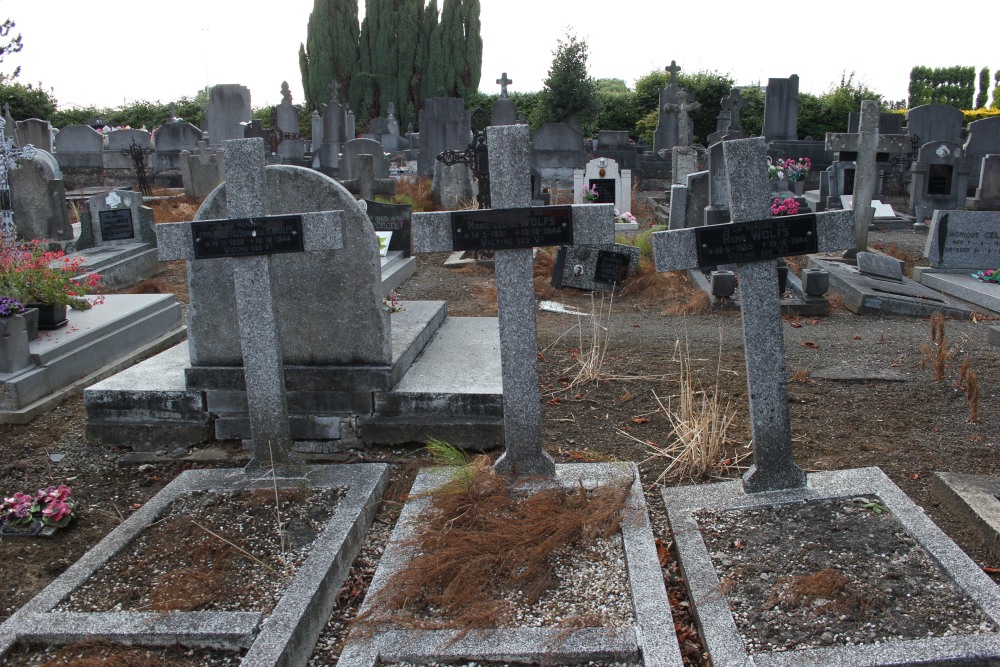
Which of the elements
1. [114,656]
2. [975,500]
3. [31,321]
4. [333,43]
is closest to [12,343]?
[31,321]

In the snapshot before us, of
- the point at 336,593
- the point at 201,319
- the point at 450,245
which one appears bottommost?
the point at 336,593

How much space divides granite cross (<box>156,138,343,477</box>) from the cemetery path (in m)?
0.77

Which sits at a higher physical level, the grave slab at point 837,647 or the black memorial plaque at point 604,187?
the black memorial plaque at point 604,187

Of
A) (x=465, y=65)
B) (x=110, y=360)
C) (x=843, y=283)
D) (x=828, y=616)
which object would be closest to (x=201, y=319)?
(x=110, y=360)

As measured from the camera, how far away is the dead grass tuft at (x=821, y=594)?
2699mm

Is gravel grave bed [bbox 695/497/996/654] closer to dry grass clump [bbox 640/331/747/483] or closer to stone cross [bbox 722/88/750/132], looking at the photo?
dry grass clump [bbox 640/331/747/483]

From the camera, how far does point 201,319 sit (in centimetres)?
478

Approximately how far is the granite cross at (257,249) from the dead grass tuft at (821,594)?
232cm

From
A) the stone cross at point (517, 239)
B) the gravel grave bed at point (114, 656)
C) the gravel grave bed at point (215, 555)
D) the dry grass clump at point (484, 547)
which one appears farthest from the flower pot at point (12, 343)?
the dry grass clump at point (484, 547)

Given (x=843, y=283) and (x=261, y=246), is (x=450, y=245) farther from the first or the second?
(x=843, y=283)

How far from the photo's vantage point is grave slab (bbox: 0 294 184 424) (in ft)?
17.6

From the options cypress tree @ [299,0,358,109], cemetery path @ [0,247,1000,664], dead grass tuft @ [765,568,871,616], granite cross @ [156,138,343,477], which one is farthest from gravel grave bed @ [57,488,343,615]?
cypress tree @ [299,0,358,109]

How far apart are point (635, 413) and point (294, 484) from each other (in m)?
2.25

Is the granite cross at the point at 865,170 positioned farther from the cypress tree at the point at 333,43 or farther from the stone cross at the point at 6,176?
the cypress tree at the point at 333,43
